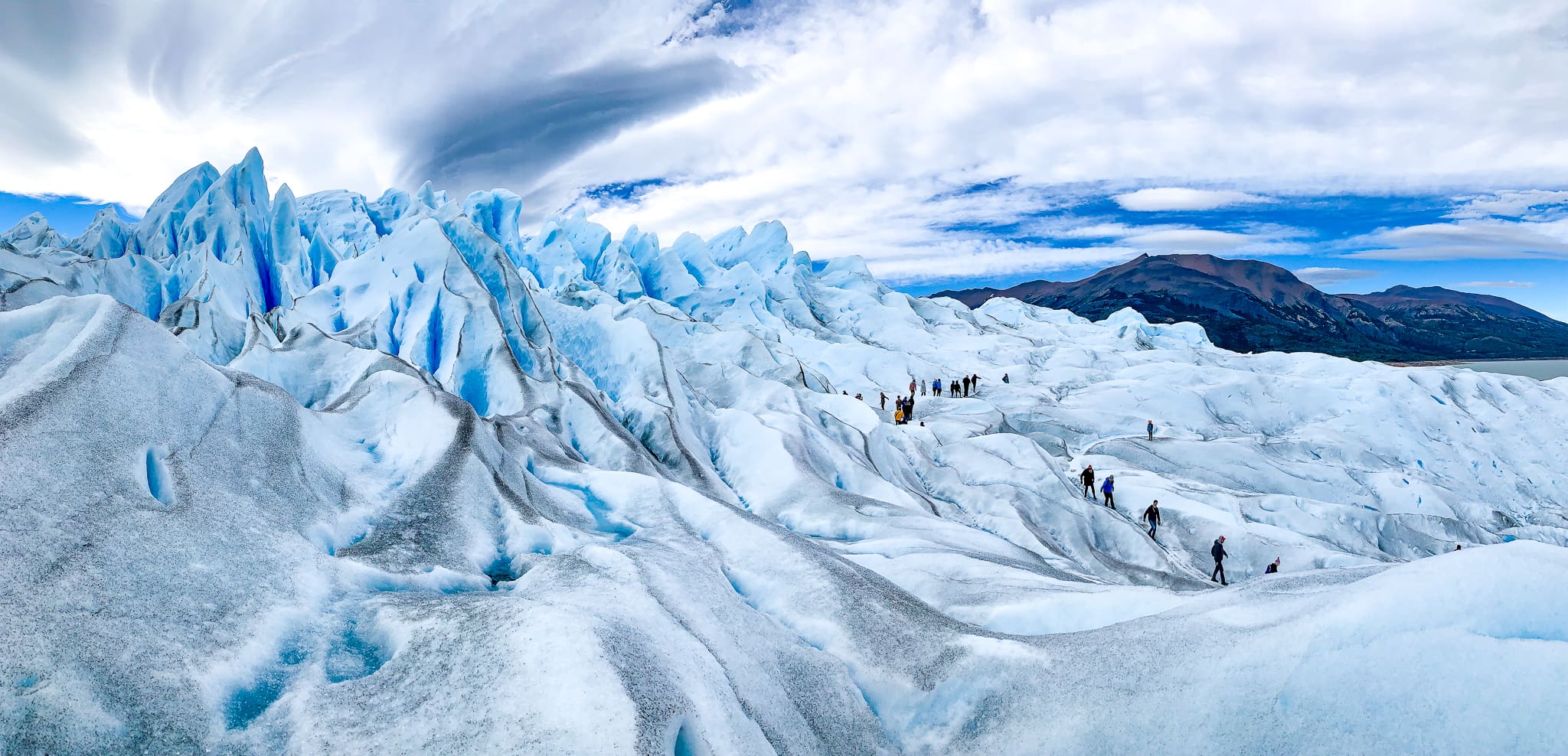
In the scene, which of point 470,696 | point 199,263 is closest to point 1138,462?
point 470,696

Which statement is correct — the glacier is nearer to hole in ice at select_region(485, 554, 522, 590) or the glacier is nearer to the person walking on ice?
hole in ice at select_region(485, 554, 522, 590)

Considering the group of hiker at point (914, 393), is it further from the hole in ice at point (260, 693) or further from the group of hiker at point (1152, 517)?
the hole in ice at point (260, 693)

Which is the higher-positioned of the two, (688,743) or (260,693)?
(260,693)

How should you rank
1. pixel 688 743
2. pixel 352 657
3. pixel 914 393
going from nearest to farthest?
pixel 688 743, pixel 352 657, pixel 914 393

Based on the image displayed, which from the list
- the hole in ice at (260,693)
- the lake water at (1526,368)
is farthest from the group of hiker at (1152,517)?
the lake water at (1526,368)

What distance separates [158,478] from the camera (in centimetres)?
602

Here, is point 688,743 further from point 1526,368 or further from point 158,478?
point 1526,368

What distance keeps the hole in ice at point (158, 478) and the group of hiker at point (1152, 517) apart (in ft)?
61.4

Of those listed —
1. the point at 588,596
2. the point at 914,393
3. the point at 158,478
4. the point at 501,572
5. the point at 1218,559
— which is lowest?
the point at 914,393

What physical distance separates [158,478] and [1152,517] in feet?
69.5

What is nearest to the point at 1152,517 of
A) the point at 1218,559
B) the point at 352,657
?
the point at 1218,559

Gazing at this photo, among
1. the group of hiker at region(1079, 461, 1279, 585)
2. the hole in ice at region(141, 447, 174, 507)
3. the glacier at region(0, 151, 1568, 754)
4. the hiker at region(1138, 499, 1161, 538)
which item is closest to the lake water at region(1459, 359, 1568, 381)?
the group of hiker at region(1079, 461, 1279, 585)

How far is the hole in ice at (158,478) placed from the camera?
5797mm

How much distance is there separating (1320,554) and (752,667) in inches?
739
